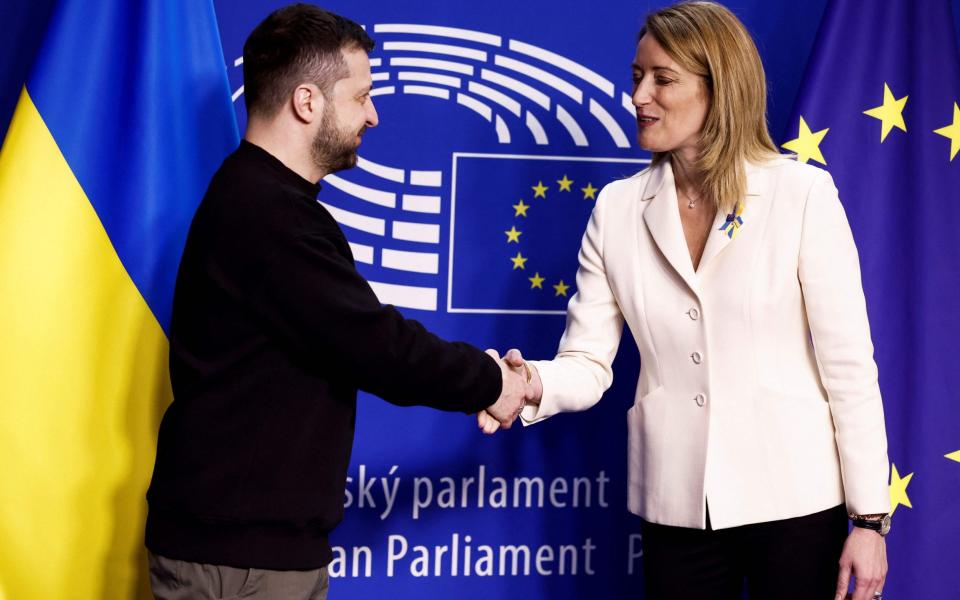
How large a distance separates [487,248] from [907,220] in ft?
3.51

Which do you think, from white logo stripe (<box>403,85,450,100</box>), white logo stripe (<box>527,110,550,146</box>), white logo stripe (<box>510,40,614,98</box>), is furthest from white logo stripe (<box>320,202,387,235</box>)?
white logo stripe (<box>510,40,614,98</box>)

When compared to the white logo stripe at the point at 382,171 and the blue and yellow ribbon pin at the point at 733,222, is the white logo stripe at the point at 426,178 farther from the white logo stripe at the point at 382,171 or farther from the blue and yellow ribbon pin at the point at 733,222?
the blue and yellow ribbon pin at the point at 733,222

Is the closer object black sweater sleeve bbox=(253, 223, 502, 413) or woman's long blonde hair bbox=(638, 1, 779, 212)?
black sweater sleeve bbox=(253, 223, 502, 413)

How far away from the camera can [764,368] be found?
1.82 m

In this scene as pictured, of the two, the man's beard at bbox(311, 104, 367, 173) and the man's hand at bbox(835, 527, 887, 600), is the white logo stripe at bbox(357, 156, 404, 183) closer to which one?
the man's beard at bbox(311, 104, 367, 173)

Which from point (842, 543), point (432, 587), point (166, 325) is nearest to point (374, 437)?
point (432, 587)

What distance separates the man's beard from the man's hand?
1146 millimetres

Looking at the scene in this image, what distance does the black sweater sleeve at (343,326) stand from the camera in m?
1.54

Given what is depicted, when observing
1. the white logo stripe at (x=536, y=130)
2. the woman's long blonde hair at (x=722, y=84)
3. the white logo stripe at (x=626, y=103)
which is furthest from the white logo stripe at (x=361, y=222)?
the woman's long blonde hair at (x=722, y=84)

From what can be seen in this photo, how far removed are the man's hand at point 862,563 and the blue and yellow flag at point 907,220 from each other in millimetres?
741

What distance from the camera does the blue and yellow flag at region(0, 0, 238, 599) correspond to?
1984 mm

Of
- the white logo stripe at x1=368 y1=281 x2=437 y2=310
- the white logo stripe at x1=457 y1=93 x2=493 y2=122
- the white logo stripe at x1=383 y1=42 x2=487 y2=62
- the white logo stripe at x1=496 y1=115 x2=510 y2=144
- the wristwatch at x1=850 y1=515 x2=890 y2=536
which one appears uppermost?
the white logo stripe at x1=383 y1=42 x2=487 y2=62

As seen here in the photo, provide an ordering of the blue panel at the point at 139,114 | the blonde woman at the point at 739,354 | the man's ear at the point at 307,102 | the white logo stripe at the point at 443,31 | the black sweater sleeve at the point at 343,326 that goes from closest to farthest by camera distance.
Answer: the black sweater sleeve at the point at 343,326, the man's ear at the point at 307,102, the blonde woman at the point at 739,354, the blue panel at the point at 139,114, the white logo stripe at the point at 443,31

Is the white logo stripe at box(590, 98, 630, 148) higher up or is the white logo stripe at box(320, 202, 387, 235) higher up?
the white logo stripe at box(590, 98, 630, 148)
